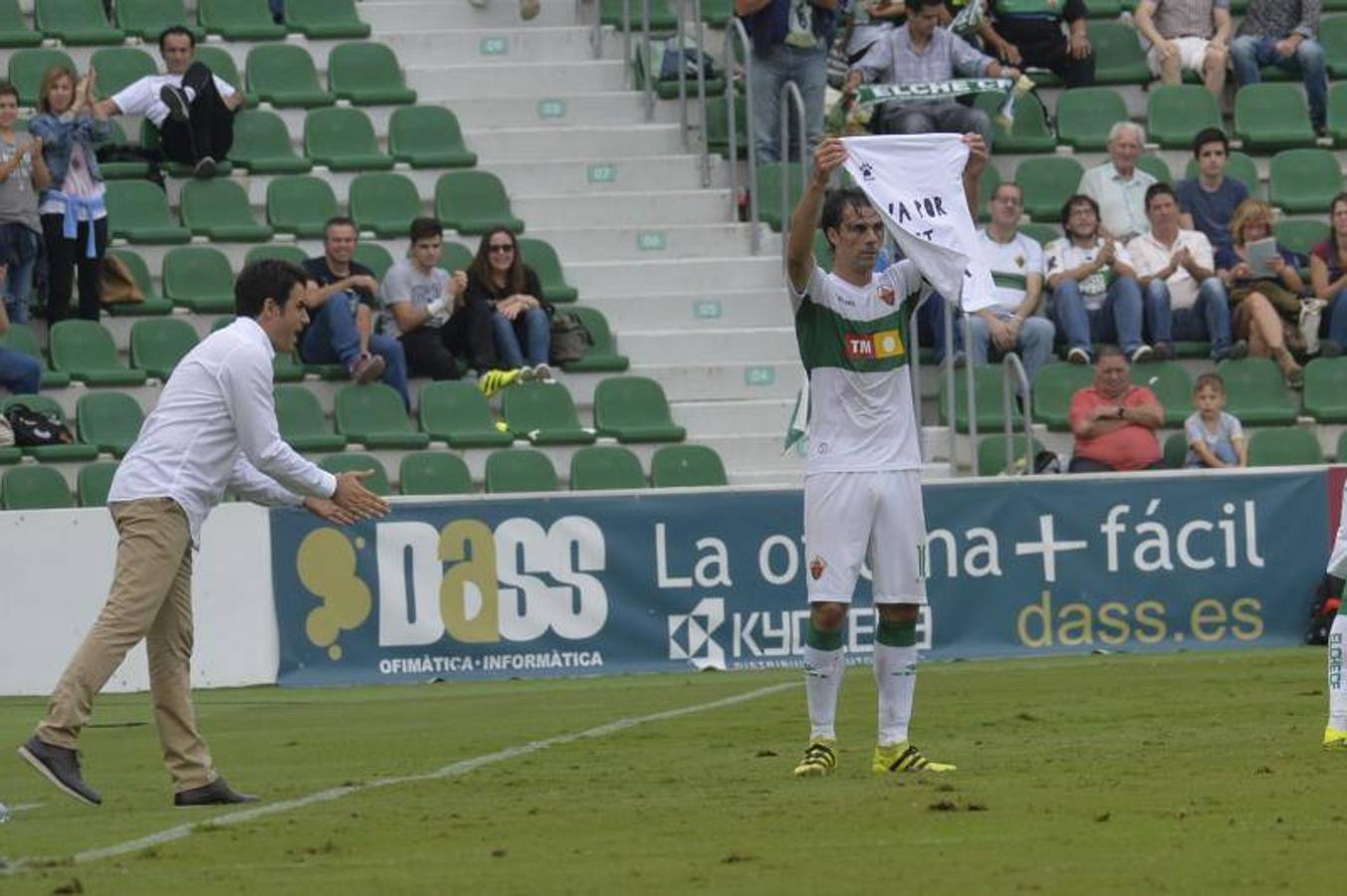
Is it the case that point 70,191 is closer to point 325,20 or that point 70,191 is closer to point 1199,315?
point 325,20

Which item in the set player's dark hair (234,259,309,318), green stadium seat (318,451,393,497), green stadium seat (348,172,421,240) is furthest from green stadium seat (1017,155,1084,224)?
player's dark hair (234,259,309,318)

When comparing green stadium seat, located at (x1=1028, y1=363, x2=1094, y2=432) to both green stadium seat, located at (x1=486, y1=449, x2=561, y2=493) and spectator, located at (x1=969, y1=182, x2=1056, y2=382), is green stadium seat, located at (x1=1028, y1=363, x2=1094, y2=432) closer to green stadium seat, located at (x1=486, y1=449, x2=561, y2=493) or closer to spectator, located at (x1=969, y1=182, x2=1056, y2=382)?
spectator, located at (x1=969, y1=182, x2=1056, y2=382)

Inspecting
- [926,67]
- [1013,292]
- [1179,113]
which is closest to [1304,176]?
[1179,113]

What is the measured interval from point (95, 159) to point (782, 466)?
6526mm

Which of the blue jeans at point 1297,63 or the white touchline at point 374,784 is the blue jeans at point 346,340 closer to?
the white touchline at point 374,784

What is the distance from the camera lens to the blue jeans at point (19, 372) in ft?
70.4

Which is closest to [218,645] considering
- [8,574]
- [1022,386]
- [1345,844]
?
[8,574]

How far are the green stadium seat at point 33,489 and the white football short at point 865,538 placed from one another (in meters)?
10.7

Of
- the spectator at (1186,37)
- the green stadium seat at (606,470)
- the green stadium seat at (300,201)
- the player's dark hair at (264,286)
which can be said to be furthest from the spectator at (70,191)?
the player's dark hair at (264,286)

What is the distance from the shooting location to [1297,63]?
2628cm

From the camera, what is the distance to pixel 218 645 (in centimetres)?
1962

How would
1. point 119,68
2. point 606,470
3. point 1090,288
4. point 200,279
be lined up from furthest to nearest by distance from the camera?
point 119,68 → point 200,279 → point 1090,288 → point 606,470

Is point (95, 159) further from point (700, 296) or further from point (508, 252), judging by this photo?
point (700, 296)

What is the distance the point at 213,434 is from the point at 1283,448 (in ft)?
44.3
